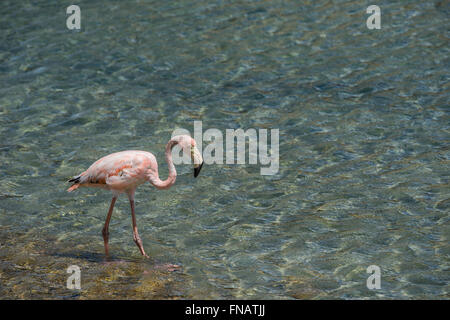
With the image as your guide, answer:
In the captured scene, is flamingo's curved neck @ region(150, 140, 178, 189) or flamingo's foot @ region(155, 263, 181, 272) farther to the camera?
flamingo's curved neck @ region(150, 140, 178, 189)

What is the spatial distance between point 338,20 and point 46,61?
18.7 ft

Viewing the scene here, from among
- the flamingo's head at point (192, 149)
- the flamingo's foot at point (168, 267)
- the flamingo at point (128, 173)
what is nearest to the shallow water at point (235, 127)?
the flamingo's foot at point (168, 267)

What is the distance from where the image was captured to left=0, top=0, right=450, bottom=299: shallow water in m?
7.00

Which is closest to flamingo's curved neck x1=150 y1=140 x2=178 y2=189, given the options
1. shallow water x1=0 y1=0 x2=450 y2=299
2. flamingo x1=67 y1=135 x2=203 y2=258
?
flamingo x1=67 y1=135 x2=203 y2=258

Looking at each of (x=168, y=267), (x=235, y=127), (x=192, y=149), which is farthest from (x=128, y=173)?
(x=235, y=127)

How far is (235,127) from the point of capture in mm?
10188

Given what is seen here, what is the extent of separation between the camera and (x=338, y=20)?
13.1 meters

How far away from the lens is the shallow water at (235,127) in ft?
23.0

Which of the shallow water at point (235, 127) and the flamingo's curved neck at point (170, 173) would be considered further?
the flamingo's curved neck at point (170, 173)

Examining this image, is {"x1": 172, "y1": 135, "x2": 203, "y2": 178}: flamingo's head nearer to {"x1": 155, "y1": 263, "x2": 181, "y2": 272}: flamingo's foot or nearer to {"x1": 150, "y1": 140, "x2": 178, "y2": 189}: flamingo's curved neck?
{"x1": 150, "y1": 140, "x2": 178, "y2": 189}: flamingo's curved neck

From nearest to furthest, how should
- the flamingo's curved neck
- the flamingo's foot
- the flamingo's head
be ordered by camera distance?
the flamingo's head, the flamingo's foot, the flamingo's curved neck

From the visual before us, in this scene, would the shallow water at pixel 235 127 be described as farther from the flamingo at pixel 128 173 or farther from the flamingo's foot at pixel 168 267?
the flamingo at pixel 128 173
